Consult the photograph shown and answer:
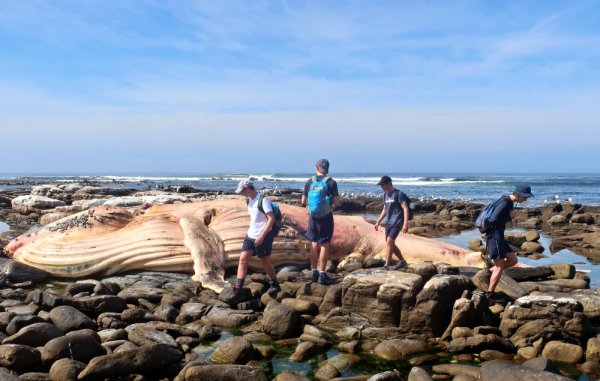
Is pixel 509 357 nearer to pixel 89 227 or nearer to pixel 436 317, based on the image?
pixel 436 317

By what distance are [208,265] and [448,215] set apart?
18.5 metres

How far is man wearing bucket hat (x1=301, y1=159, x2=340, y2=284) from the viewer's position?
985 cm

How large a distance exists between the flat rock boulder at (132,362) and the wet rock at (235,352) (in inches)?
18.5

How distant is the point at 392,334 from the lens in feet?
24.4

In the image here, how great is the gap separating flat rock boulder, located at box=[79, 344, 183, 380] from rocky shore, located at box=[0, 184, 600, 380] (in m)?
0.01

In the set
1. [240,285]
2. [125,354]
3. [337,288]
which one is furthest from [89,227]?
[125,354]

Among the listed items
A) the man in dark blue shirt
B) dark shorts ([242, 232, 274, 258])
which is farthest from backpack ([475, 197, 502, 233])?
dark shorts ([242, 232, 274, 258])

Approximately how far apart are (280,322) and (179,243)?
195 inches

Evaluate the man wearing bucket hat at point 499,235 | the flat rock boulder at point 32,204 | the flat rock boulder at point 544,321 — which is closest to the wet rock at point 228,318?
the flat rock boulder at point 544,321

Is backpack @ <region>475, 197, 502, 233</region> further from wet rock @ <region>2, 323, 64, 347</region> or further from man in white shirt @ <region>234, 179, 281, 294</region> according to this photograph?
wet rock @ <region>2, 323, 64, 347</region>

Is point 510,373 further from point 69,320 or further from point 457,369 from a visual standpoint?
point 69,320

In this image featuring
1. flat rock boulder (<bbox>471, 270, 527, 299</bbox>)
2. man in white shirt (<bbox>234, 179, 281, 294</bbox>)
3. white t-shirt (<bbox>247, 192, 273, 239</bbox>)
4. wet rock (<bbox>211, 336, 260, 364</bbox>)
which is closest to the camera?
wet rock (<bbox>211, 336, 260, 364</bbox>)

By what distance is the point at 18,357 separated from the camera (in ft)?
19.6

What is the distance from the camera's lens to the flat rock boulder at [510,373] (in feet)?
17.2
